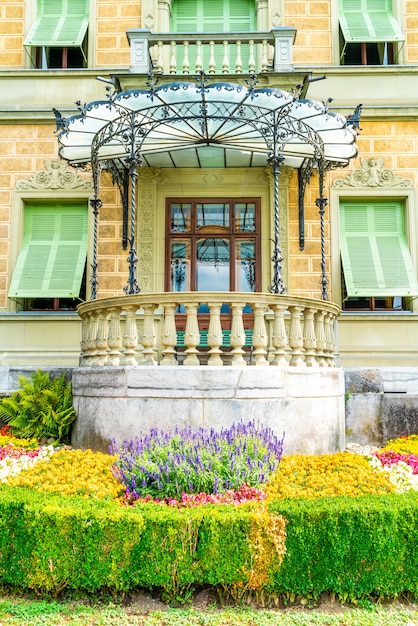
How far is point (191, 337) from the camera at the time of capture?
302 inches

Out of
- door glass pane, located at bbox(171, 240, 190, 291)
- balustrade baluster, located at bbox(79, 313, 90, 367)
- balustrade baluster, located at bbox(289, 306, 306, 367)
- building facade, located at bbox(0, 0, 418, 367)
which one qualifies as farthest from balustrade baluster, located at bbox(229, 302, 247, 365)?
door glass pane, located at bbox(171, 240, 190, 291)

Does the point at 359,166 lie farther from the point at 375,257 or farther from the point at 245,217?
the point at 245,217

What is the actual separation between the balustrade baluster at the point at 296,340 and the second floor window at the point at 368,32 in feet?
26.0

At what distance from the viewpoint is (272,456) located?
661 cm

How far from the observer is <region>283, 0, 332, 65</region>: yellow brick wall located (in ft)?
42.6

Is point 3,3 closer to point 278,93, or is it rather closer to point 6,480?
point 278,93

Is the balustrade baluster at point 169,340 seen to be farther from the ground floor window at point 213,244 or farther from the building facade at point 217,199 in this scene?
the ground floor window at point 213,244

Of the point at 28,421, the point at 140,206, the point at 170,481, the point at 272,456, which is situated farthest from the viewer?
the point at 140,206

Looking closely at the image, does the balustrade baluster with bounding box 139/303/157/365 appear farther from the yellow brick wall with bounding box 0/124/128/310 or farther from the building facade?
the yellow brick wall with bounding box 0/124/128/310

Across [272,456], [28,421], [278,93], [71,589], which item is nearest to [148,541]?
[71,589]

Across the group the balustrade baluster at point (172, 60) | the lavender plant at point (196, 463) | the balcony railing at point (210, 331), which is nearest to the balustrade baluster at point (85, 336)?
the balcony railing at point (210, 331)

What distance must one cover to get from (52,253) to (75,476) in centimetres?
729

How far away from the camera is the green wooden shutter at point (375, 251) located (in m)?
12.0

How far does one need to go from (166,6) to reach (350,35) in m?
4.37
